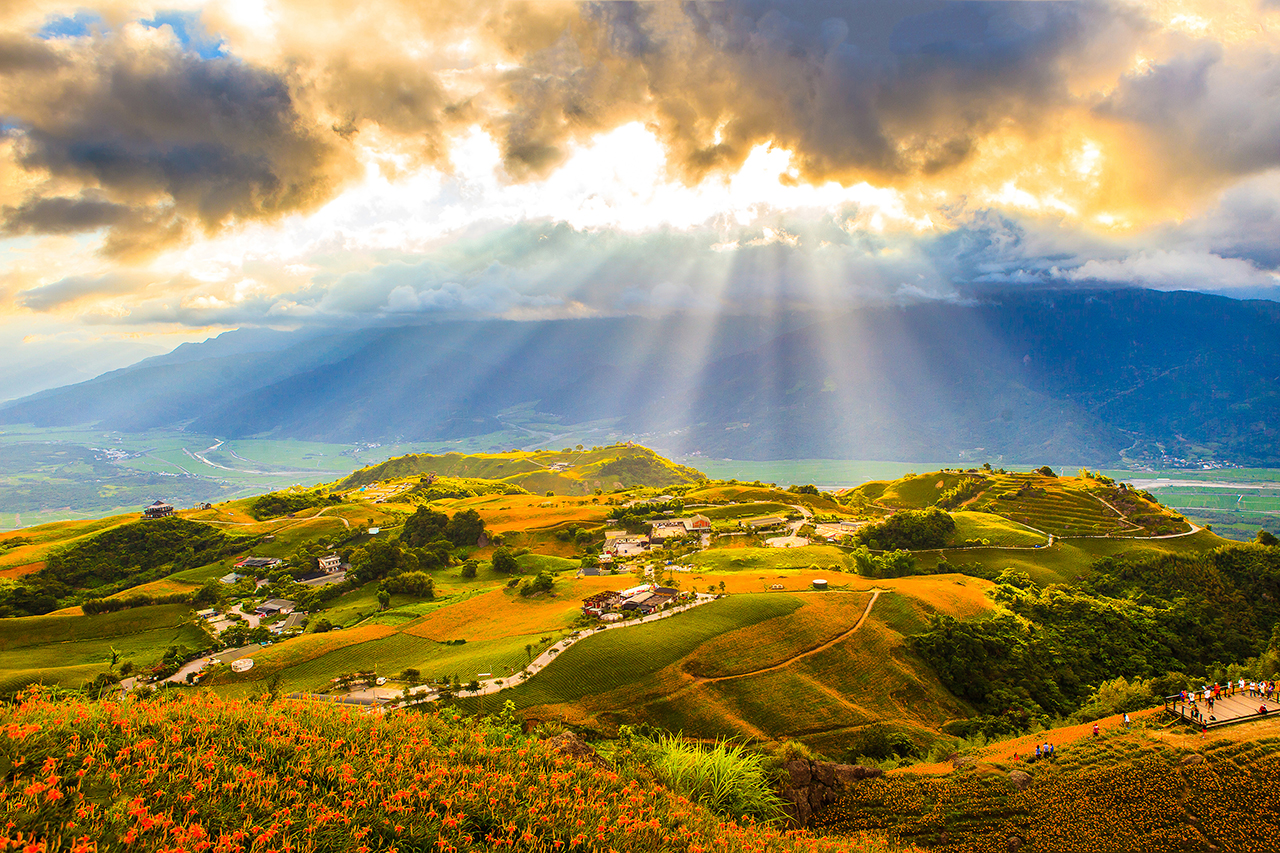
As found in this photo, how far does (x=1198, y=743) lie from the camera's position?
1364 inches

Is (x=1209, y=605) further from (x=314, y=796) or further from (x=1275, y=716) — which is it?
(x=314, y=796)

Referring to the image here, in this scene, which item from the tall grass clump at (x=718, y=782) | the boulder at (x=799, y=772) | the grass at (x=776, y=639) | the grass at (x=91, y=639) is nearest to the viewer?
the tall grass clump at (x=718, y=782)

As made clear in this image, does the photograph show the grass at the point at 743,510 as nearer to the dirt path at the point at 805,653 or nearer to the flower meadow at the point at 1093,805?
the dirt path at the point at 805,653

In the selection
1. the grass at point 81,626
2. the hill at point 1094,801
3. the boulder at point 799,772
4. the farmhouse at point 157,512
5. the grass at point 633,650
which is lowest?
the hill at point 1094,801

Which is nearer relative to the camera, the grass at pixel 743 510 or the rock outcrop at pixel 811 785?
the rock outcrop at pixel 811 785

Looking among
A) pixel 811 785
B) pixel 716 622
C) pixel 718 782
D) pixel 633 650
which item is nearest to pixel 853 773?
pixel 811 785

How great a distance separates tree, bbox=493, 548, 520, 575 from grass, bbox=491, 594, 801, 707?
136 ft

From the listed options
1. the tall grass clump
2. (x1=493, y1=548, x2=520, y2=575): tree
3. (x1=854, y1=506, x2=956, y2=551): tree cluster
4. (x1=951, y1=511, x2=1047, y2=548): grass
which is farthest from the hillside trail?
Answer: (x1=493, y1=548, x2=520, y2=575): tree

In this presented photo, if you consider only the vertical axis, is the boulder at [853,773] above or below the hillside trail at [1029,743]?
above

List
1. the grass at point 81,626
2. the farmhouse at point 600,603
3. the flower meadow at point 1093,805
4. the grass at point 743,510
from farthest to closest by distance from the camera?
the grass at point 743,510
the grass at point 81,626
the farmhouse at point 600,603
the flower meadow at point 1093,805

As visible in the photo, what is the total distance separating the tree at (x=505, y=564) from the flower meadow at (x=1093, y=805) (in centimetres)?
6943

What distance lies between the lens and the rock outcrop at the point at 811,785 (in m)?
28.6

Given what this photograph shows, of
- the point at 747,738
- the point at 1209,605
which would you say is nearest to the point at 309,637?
the point at 747,738

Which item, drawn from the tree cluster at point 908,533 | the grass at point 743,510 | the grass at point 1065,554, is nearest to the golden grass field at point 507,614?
the tree cluster at point 908,533
